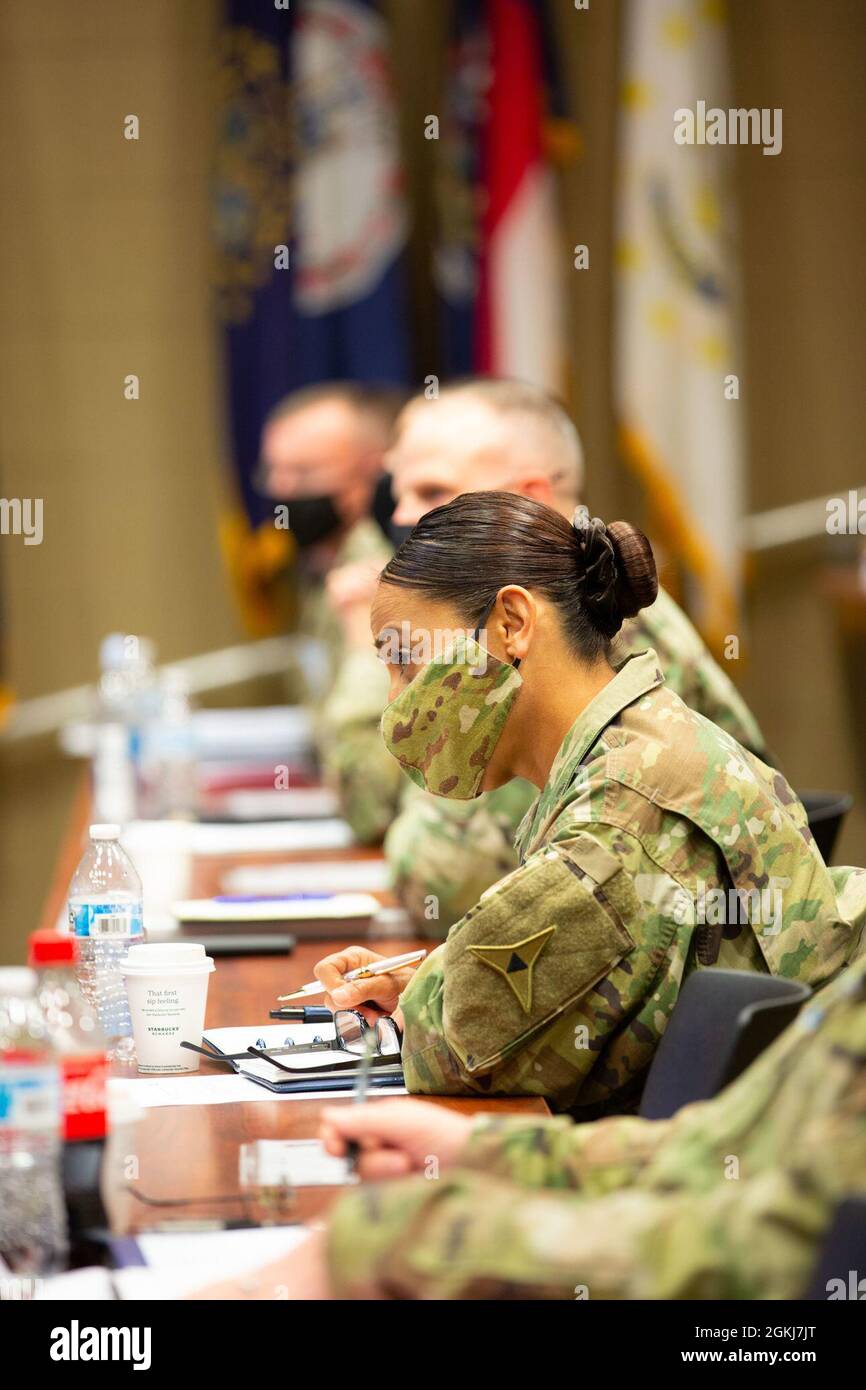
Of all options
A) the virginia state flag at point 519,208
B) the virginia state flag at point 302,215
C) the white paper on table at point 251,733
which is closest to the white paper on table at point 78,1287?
the white paper on table at point 251,733

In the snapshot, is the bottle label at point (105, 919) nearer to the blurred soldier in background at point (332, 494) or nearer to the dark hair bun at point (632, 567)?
the dark hair bun at point (632, 567)

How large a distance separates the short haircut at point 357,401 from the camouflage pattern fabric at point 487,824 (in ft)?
6.98

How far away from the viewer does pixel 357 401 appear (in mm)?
4984

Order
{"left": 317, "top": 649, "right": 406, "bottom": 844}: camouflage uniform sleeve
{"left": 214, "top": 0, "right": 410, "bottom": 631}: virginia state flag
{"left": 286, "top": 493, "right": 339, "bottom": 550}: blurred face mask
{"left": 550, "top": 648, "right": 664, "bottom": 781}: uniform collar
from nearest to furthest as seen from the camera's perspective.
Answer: {"left": 550, "top": 648, "right": 664, "bottom": 781}: uniform collar < {"left": 317, "top": 649, "right": 406, "bottom": 844}: camouflage uniform sleeve < {"left": 286, "top": 493, "right": 339, "bottom": 550}: blurred face mask < {"left": 214, "top": 0, "right": 410, "bottom": 631}: virginia state flag

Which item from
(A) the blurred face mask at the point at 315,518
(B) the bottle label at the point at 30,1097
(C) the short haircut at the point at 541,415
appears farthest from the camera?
(A) the blurred face mask at the point at 315,518

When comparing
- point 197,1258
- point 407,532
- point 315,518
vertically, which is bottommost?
point 197,1258

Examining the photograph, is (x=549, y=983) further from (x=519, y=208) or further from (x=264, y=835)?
(x=519, y=208)

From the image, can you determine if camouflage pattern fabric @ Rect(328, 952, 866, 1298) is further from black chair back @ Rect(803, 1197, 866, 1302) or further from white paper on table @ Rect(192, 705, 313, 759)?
white paper on table @ Rect(192, 705, 313, 759)

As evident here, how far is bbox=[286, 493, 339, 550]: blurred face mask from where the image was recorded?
4762 millimetres

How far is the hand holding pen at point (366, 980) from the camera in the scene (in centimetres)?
192

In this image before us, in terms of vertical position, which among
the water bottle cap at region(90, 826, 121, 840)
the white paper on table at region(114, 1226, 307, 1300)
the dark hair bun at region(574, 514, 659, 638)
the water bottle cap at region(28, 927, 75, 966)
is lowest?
the white paper on table at region(114, 1226, 307, 1300)

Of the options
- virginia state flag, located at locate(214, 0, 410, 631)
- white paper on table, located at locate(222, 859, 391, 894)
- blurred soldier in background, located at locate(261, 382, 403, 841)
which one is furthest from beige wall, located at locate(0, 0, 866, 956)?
white paper on table, located at locate(222, 859, 391, 894)

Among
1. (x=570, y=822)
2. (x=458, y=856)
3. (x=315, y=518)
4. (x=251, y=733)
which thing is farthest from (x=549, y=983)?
(x=251, y=733)

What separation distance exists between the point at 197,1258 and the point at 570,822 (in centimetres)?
56
